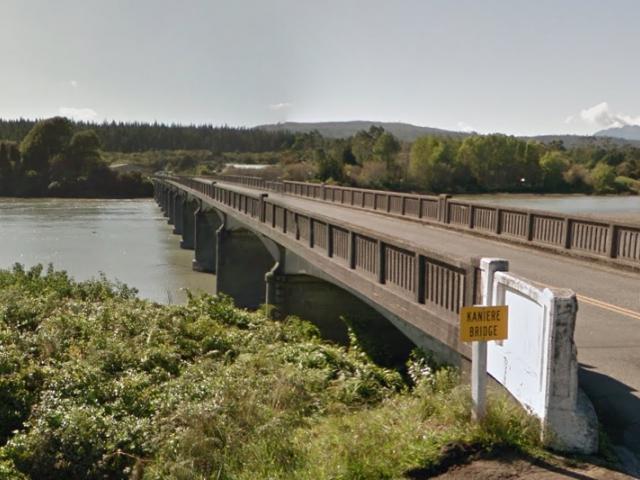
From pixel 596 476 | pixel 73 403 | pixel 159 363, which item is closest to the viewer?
pixel 596 476

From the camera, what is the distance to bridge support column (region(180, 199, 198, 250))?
4697 cm

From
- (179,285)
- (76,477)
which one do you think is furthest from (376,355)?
(179,285)

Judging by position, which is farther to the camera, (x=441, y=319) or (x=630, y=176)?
(x=630, y=176)

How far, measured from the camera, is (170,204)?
6750 cm

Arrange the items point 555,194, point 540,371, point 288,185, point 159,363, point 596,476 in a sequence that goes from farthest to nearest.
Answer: point 555,194
point 288,185
point 159,363
point 540,371
point 596,476

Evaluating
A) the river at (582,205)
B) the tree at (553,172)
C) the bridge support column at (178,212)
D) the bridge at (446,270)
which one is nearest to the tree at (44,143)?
the bridge support column at (178,212)

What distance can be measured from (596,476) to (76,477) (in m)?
5.76

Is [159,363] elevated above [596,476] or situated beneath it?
situated beneath

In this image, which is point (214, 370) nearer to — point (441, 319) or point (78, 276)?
point (441, 319)

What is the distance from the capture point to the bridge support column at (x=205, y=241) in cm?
3722

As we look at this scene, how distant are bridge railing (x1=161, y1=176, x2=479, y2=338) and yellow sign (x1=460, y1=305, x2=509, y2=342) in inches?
52.0

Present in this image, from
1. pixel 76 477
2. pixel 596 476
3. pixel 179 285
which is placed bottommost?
pixel 179 285

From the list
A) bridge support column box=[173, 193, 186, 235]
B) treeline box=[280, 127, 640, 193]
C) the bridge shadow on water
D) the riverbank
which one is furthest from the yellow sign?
treeline box=[280, 127, 640, 193]

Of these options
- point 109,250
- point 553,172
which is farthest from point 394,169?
point 109,250
